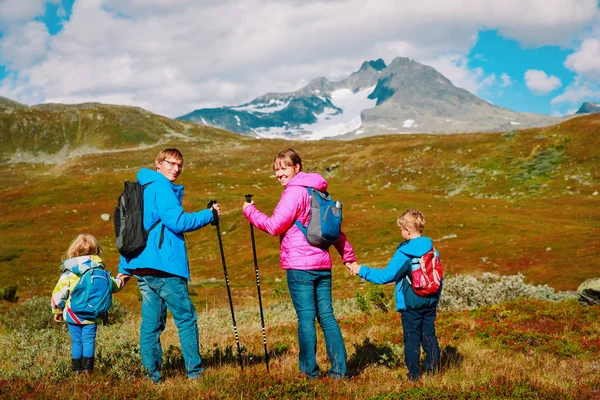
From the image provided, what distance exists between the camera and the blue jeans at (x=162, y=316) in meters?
6.01

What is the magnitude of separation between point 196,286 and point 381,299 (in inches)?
389

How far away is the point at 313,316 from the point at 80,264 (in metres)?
3.49

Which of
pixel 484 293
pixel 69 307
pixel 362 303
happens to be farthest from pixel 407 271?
pixel 484 293

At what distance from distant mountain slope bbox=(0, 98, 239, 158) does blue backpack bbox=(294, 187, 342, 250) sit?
153922 millimetres

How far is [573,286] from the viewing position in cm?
1579

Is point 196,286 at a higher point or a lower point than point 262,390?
lower

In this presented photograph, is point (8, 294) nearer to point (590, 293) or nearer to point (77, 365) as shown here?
point (77, 365)

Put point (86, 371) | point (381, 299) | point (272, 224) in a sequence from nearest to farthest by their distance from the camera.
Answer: point (272, 224), point (86, 371), point (381, 299)

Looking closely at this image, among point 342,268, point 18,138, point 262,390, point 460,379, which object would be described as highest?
point 18,138

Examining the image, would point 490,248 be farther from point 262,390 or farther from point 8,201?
point 8,201

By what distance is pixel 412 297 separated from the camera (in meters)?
6.30

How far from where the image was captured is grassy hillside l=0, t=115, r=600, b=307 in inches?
806

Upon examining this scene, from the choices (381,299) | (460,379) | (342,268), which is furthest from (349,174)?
(460,379)

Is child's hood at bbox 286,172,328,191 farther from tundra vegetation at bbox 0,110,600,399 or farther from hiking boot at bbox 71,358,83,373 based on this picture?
hiking boot at bbox 71,358,83,373
